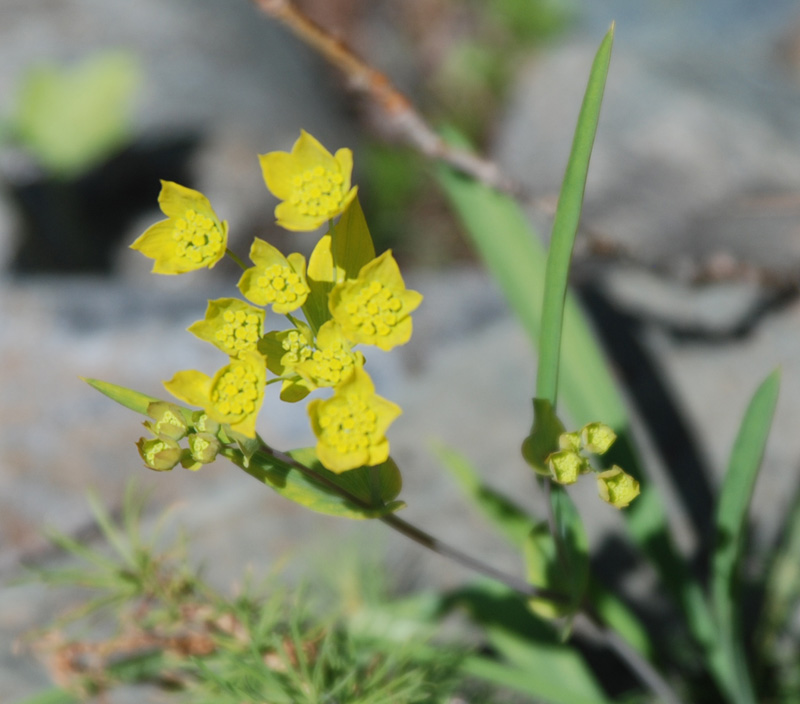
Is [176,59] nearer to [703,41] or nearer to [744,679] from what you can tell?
[703,41]

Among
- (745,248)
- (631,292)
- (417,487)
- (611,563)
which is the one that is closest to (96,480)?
(417,487)

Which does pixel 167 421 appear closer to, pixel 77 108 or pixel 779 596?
pixel 779 596

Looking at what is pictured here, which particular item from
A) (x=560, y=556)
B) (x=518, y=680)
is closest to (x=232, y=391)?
(x=560, y=556)

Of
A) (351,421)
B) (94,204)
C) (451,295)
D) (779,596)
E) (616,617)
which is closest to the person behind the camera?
(351,421)

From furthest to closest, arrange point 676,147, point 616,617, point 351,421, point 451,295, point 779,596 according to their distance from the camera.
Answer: point 676,147, point 451,295, point 779,596, point 616,617, point 351,421

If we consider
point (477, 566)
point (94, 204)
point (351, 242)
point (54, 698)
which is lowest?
point (94, 204)

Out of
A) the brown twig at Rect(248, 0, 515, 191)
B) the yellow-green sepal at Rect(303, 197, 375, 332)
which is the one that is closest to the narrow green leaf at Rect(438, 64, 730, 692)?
the brown twig at Rect(248, 0, 515, 191)

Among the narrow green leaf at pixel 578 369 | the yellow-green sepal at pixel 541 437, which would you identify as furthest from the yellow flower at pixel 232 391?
the narrow green leaf at pixel 578 369
